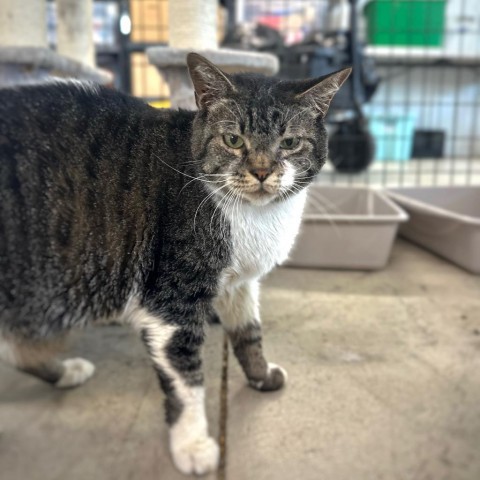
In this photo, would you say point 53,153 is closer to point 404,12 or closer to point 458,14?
point 404,12

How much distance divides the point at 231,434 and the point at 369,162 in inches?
122

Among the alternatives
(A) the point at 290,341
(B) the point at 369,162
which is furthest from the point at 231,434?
(B) the point at 369,162

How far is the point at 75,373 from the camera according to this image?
1.13 m

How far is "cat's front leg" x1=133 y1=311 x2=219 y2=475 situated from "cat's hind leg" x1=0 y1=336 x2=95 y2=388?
235mm

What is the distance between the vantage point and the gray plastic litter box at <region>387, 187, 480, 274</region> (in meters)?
1.72

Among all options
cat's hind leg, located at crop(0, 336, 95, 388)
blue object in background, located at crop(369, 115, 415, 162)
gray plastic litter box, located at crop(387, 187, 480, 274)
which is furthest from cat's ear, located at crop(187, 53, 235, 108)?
blue object in background, located at crop(369, 115, 415, 162)

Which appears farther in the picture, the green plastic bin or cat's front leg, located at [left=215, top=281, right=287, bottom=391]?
the green plastic bin

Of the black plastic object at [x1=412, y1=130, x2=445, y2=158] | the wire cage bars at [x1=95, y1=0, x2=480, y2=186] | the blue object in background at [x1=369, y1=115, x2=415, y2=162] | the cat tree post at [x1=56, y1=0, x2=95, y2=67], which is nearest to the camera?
the cat tree post at [x1=56, y1=0, x2=95, y2=67]

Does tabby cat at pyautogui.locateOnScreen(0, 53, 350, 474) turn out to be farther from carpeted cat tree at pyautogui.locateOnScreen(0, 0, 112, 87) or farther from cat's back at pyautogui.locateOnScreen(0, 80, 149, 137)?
carpeted cat tree at pyautogui.locateOnScreen(0, 0, 112, 87)

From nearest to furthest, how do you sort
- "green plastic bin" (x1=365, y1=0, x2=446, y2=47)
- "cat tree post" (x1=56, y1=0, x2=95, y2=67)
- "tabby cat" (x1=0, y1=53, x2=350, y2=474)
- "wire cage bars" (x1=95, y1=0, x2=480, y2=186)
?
"tabby cat" (x1=0, y1=53, x2=350, y2=474)
"cat tree post" (x1=56, y1=0, x2=95, y2=67)
"wire cage bars" (x1=95, y1=0, x2=480, y2=186)
"green plastic bin" (x1=365, y1=0, x2=446, y2=47)

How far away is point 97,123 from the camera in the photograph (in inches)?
37.2

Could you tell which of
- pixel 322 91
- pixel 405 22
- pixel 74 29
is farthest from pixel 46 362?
pixel 405 22

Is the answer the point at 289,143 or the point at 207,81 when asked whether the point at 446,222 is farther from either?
the point at 207,81

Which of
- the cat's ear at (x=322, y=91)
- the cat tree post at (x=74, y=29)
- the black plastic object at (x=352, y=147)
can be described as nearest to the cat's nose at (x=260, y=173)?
the cat's ear at (x=322, y=91)
